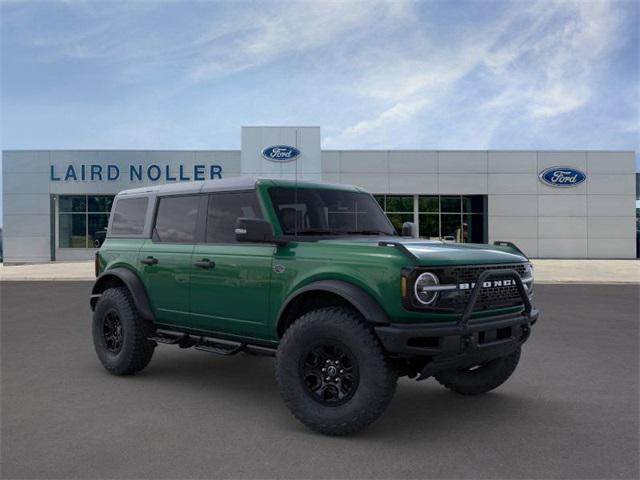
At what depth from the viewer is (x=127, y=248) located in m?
6.66

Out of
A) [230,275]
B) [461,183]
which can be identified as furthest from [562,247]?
[230,275]

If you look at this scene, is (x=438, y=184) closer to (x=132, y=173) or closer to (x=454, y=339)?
(x=132, y=173)

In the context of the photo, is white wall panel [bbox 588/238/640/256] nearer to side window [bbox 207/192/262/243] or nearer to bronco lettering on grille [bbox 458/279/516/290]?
bronco lettering on grille [bbox 458/279/516/290]

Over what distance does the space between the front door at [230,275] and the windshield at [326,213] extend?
0.87 feet

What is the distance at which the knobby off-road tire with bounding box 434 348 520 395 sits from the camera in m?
5.52

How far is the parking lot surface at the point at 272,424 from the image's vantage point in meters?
3.86

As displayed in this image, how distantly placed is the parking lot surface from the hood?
1.34m

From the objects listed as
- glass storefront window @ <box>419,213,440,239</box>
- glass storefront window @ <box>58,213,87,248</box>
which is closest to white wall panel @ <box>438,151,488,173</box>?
glass storefront window @ <box>419,213,440,239</box>

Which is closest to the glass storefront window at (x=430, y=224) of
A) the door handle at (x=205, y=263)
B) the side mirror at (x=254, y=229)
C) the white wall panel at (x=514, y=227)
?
the white wall panel at (x=514, y=227)

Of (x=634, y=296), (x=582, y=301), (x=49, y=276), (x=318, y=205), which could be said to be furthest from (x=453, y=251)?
(x=49, y=276)

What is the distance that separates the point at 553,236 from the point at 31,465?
32.3m

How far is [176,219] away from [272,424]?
2.58 m

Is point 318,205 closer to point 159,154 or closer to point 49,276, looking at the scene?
point 49,276

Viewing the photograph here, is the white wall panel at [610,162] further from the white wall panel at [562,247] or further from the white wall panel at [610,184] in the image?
the white wall panel at [562,247]
